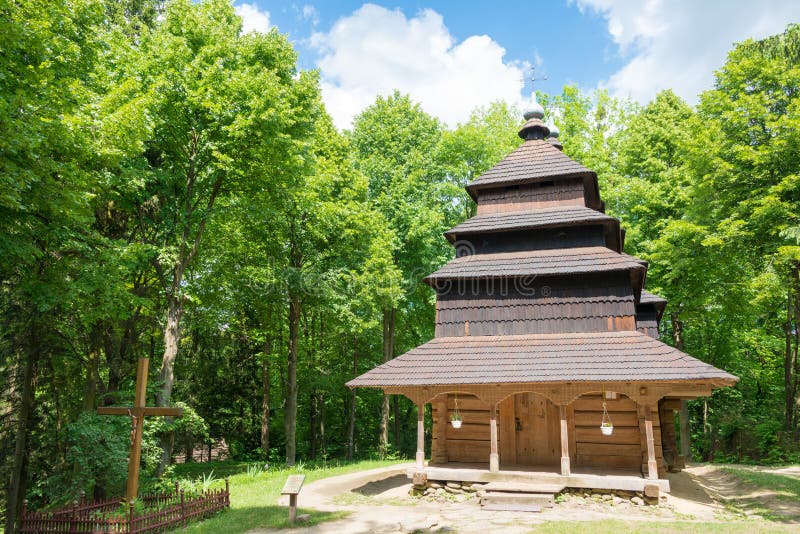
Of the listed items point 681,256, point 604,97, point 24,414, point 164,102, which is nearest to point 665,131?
point 604,97

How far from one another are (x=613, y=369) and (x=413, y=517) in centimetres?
604

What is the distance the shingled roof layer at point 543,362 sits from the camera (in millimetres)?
12342

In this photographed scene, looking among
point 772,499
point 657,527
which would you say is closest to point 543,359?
point 657,527

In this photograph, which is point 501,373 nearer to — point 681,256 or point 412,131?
point 681,256

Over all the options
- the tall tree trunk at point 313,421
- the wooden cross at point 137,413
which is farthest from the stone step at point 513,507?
the tall tree trunk at point 313,421

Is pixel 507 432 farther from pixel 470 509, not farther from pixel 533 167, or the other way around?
pixel 533 167

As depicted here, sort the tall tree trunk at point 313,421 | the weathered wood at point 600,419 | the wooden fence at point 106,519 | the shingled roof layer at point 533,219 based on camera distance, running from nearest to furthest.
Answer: the wooden fence at point 106,519 → the weathered wood at point 600,419 → the shingled roof layer at point 533,219 → the tall tree trunk at point 313,421

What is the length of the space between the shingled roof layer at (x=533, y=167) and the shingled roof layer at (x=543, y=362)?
5.66m

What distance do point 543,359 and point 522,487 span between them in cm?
333

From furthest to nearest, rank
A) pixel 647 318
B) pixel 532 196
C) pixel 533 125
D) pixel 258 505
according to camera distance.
Result: pixel 533 125
pixel 647 318
pixel 532 196
pixel 258 505

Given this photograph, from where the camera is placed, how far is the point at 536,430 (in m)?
15.5

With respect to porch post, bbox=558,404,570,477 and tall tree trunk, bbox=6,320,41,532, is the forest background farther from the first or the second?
porch post, bbox=558,404,570,477

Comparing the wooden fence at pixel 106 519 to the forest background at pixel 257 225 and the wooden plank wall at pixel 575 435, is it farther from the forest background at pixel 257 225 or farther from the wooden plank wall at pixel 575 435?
the wooden plank wall at pixel 575 435

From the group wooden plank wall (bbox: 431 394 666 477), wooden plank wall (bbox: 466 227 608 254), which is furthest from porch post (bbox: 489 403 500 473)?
wooden plank wall (bbox: 466 227 608 254)
